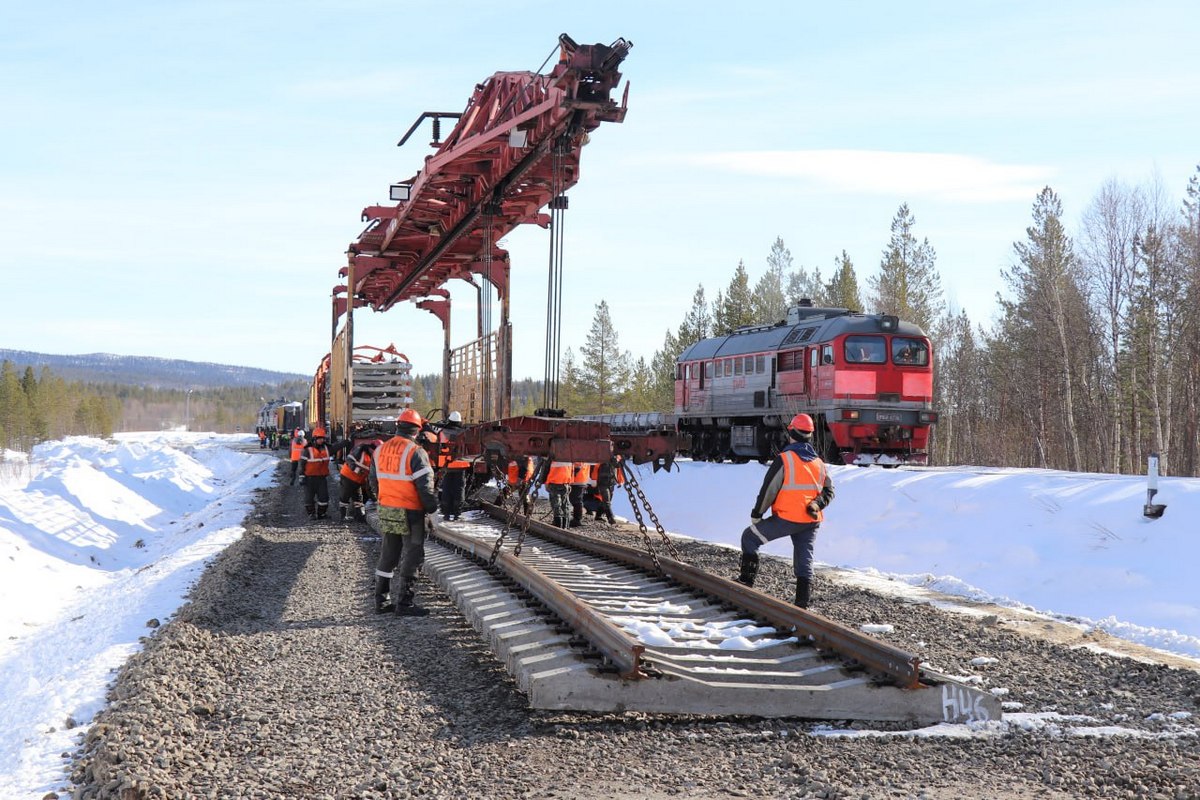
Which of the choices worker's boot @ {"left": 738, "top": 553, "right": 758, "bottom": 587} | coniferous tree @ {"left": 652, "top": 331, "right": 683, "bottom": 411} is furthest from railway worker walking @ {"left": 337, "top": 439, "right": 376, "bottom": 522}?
coniferous tree @ {"left": 652, "top": 331, "right": 683, "bottom": 411}

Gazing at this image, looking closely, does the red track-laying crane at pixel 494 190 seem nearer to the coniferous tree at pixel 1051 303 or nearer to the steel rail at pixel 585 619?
the steel rail at pixel 585 619

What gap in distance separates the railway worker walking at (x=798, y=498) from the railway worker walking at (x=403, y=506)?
2894 millimetres

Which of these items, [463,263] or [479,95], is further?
[463,263]

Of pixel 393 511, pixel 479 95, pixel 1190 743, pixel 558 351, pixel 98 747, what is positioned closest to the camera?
pixel 98 747

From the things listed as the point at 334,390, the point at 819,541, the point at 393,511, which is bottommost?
the point at 819,541

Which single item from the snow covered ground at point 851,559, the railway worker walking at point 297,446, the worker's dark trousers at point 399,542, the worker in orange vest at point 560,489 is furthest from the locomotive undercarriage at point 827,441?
the worker's dark trousers at point 399,542

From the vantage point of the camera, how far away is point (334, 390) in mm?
20438

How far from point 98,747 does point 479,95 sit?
893 cm

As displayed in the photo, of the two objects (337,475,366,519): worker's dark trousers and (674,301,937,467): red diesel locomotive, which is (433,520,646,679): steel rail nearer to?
(337,475,366,519): worker's dark trousers

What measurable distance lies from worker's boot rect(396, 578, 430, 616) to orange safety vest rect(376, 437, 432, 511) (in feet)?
2.10

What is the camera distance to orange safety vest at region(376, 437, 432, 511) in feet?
29.0

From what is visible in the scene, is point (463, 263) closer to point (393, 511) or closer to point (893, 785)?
point (393, 511)

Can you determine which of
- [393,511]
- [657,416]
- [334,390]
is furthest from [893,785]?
[657,416]

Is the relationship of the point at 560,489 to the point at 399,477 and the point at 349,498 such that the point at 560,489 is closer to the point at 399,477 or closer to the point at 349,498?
the point at 349,498
